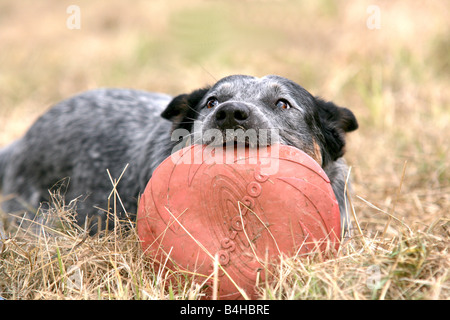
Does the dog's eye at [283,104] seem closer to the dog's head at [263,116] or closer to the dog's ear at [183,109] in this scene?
the dog's head at [263,116]

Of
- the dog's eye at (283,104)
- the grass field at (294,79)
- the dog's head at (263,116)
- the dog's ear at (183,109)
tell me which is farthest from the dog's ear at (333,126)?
the dog's ear at (183,109)

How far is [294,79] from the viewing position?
8602mm

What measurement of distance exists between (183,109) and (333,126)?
1144 mm

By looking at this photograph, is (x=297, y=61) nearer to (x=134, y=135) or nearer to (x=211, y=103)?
(x=134, y=135)

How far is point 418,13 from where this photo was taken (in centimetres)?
899

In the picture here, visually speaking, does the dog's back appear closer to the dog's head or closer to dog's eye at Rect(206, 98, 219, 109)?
the dog's head

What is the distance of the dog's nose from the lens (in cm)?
319

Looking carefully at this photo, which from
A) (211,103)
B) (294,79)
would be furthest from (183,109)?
(294,79)

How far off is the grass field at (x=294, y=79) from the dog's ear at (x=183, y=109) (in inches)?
23.3

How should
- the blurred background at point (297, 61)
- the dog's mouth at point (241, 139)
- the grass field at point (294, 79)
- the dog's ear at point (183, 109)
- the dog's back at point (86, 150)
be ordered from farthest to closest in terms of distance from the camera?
the blurred background at point (297, 61)
the dog's back at point (86, 150)
the dog's ear at point (183, 109)
the dog's mouth at point (241, 139)
the grass field at point (294, 79)

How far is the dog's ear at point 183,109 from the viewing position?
13.5ft
